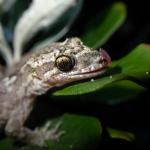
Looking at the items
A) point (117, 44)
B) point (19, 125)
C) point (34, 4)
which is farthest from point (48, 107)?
point (117, 44)

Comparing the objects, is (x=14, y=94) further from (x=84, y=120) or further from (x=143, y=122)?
(x=143, y=122)

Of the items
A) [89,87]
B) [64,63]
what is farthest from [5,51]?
[89,87]

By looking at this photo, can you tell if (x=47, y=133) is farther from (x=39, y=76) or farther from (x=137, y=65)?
(x=137, y=65)

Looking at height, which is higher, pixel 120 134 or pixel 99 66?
pixel 99 66

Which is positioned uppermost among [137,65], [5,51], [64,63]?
[5,51]

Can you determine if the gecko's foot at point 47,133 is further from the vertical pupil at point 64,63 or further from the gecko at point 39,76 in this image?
the vertical pupil at point 64,63

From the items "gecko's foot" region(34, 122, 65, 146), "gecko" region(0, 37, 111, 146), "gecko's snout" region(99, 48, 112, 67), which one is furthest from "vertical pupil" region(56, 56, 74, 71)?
"gecko's foot" region(34, 122, 65, 146)

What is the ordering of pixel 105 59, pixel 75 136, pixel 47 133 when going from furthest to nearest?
pixel 47 133
pixel 105 59
pixel 75 136

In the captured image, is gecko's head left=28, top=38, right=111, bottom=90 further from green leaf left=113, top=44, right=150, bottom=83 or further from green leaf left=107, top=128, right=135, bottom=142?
green leaf left=107, top=128, right=135, bottom=142

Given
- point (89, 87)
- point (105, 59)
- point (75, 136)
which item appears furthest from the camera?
point (105, 59)
